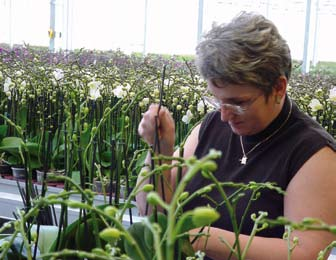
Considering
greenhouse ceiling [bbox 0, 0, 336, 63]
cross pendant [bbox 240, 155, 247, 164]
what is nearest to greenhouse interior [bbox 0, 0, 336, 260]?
cross pendant [bbox 240, 155, 247, 164]

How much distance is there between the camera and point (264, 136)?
4.22 ft

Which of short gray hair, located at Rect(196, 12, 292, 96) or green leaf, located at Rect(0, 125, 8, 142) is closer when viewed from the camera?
short gray hair, located at Rect(196, 12, 292, 96)

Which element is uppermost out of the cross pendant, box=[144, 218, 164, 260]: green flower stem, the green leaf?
box=[144, 218, 164, 260]: green flower stem

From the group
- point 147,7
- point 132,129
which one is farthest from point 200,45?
point 147,7

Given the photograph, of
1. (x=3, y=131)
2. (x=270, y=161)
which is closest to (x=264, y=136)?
(x=270, y=161)

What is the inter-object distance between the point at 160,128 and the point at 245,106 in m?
0.18

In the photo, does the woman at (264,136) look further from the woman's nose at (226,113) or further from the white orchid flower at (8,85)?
the white orchid flower at (8,85)

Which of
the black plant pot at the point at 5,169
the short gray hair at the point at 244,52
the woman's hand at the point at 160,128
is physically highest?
the short gray hair at the point at 244,52

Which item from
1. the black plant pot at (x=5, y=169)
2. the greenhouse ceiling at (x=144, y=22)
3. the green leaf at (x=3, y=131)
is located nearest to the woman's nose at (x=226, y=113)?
the black plant pot at (x=5, y=169)

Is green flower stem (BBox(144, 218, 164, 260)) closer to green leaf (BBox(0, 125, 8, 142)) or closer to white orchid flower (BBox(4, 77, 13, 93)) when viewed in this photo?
white orchid flower (BBox(4, 77, 13, 93))

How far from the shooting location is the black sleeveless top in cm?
120

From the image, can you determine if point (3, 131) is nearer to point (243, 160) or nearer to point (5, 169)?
point (5, 169)

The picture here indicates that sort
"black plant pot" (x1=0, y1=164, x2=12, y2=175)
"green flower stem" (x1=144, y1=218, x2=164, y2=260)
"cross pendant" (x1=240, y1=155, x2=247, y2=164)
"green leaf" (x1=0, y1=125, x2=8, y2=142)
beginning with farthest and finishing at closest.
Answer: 1. "green leaf" (x1=0, y1=125, x2=8, y2=142)
2. "black plant pot" (x1=0, y1=164, x2=12, y2=175)
3. "cross pendant" (x1=240, y1=155, x2=247, y2=164)
4. "green flower stem" (x1=144, y1=218, x2=164, y2=260)

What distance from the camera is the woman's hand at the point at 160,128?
107 cm
